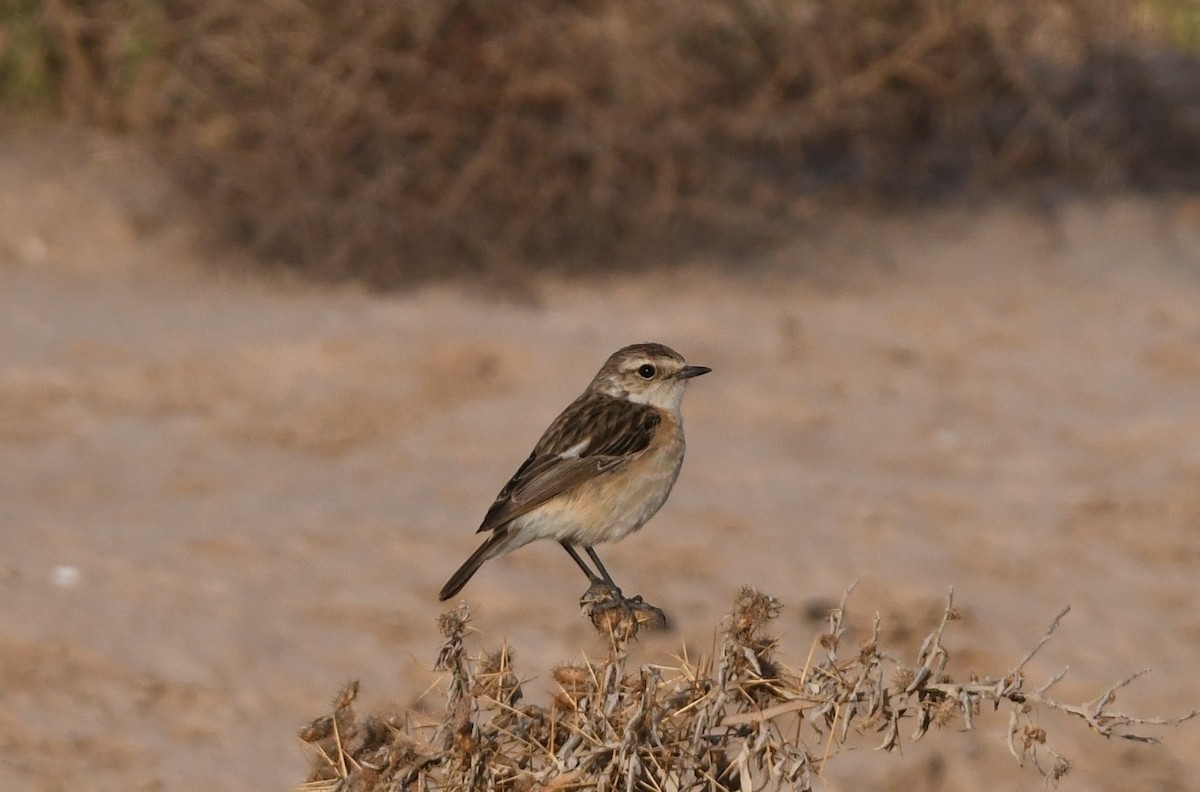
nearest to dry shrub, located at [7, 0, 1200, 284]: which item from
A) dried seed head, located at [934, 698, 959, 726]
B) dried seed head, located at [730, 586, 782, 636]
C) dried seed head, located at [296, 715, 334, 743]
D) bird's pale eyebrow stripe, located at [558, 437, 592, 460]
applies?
bird's pale eyebrow stripe, located at [558, 437, 592, 460]

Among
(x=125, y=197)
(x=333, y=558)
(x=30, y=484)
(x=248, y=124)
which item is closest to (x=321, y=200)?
(x=248, y=124)

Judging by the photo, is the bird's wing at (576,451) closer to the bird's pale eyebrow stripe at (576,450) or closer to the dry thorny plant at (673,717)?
the bird's pale eyebrow stripe at (576,450)

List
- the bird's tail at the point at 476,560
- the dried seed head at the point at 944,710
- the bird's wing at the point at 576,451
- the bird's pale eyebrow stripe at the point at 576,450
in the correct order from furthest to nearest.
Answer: the bird's pale eyebrow stripe at the point at 576,450 → the bird's wing at the point at 576,451 → the bird's tail at the point at 476,560 → the dried seed head at the point at 944,710

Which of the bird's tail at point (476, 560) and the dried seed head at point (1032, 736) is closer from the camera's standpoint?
the dried seed head at point (1032, 736)

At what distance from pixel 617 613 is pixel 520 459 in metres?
6.14

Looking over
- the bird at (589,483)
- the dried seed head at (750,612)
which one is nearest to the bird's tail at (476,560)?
the bird at (589,483)

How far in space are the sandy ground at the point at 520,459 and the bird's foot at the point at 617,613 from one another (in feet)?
6.23

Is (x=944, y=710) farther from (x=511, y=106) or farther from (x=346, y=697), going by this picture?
(x=511, y=106)

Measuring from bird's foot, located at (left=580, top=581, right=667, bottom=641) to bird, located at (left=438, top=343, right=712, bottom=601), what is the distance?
0.11 meters

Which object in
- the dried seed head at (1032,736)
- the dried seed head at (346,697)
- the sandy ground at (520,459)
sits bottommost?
the dried seed head at (1032,736)

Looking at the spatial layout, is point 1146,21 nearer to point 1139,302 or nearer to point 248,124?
point 1139,302

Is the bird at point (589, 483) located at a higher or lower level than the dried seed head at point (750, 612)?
higher

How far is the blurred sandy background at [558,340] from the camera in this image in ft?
27.5

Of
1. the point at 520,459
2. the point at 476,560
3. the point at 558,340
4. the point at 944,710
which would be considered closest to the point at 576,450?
the point at 476,560
